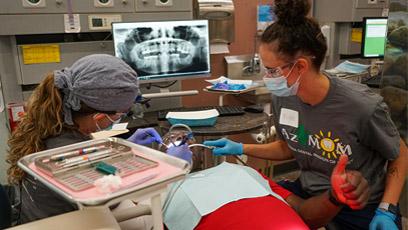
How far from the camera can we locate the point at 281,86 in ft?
4.67

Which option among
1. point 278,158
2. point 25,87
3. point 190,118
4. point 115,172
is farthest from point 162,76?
point 115,172

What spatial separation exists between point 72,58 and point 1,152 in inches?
26.7

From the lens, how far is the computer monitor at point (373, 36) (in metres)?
3.10

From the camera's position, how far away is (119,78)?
1.11m

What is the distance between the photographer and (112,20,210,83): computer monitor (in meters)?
2.12

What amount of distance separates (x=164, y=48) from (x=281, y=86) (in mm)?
1024

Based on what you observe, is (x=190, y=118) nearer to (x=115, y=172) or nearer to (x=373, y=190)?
(x=373, y=190)

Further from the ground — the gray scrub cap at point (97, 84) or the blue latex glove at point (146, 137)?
the gray scrub cap at point (97, 84)

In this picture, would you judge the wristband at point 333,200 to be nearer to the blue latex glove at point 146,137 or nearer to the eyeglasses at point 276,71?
the eyeglasses at point 276,71

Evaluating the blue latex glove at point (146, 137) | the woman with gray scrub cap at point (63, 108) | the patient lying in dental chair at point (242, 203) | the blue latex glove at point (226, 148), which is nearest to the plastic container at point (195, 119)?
the blue latex glove at point (226, 148)

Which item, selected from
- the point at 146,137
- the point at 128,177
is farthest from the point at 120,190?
the point at 146,137

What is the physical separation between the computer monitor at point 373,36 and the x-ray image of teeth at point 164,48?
159 cm

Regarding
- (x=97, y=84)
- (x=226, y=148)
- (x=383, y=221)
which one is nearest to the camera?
(x=97, y=84)

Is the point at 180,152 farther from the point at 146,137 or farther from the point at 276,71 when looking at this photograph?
the point at 276,71
